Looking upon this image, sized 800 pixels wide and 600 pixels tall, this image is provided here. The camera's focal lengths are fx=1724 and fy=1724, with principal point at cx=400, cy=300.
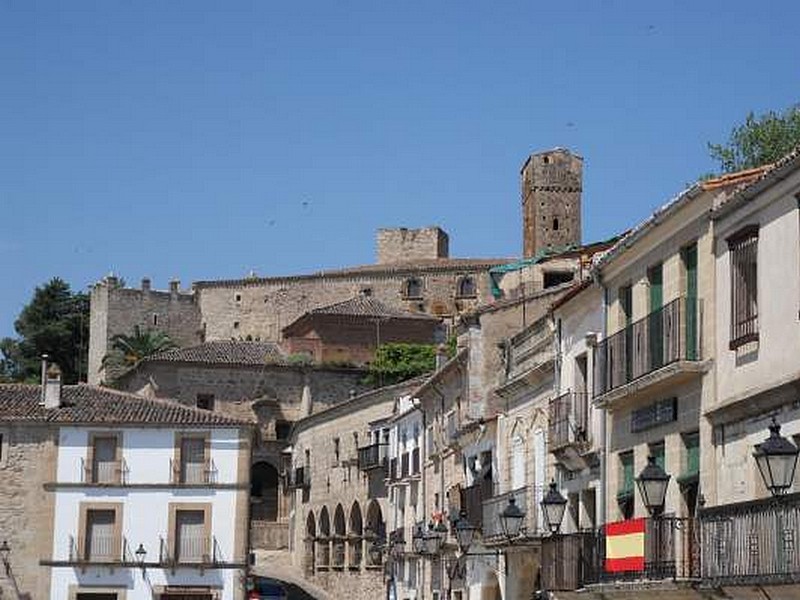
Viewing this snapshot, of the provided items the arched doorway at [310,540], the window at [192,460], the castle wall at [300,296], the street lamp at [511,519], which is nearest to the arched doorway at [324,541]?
the arched doorway at [310,540]

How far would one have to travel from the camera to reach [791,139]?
45.2 metres

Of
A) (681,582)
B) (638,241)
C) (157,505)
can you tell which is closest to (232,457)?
(157,505)

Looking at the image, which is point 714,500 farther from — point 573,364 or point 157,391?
point 157,391

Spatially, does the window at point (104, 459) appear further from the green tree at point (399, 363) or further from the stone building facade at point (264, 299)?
the stone building facade at point (264, 299)

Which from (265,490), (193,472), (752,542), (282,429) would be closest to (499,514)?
(752,542)

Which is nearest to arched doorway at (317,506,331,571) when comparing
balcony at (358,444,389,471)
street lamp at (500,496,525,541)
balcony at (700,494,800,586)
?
balcony at (358,444,389,471)

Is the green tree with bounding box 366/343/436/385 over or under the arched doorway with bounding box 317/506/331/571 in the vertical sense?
over

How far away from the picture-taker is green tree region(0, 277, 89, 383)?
121 m

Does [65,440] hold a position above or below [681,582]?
above

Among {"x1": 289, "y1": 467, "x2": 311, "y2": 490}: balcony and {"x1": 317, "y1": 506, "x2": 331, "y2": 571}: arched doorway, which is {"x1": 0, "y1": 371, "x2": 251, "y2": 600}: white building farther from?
{"x1": 289, "y1": 467, "x2": 311, "y2": 490}: balcony

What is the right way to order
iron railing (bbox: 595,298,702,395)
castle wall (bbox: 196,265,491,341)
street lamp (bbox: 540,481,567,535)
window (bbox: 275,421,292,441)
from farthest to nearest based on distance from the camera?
castle wall (bbox: 196,265,491,341), window (bbox: 275,421,292,441), street lamp (bbox: 540,481,567,535), iron railing (bbox: 595,298,702,395)

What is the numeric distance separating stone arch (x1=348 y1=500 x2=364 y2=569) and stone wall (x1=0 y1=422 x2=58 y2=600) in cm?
1918

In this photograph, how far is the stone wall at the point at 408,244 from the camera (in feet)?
431

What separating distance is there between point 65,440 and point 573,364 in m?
28.8
